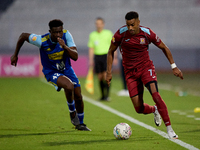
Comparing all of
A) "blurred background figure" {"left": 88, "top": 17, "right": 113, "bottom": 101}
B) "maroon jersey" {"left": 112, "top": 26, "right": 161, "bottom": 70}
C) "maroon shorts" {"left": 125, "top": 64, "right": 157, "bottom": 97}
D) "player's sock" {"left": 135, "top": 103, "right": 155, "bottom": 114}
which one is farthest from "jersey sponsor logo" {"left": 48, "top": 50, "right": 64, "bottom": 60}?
"blurred background figure" {"left": 88, "top": 17, "right": 113, "bottom": 101}

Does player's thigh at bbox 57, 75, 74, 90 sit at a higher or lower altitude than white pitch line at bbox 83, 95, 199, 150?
higher

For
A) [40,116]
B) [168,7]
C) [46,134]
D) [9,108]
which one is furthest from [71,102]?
[168,7]

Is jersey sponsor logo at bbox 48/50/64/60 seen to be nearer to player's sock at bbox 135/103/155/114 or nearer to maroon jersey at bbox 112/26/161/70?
maroon jersey at bbox 112/26/161/70

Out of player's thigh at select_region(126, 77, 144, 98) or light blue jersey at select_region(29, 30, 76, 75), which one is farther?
light blue jersey at select_region(29, 30, 76, 75)

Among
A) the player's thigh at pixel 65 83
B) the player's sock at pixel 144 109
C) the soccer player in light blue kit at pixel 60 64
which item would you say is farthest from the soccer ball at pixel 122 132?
the player's thigh at pixel 65 83

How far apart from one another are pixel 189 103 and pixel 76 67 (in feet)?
43.2

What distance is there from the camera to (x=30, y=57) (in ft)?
75.4

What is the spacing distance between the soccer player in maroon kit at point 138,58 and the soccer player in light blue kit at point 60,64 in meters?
0.72

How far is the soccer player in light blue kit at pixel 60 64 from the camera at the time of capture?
633 cm

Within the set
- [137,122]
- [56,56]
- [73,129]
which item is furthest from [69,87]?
[137,122]

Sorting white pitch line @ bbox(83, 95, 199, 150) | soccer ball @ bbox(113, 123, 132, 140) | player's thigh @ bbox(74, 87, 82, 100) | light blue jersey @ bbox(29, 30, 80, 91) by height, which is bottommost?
white pitch line @ bbox(83, 95, 199, 150)

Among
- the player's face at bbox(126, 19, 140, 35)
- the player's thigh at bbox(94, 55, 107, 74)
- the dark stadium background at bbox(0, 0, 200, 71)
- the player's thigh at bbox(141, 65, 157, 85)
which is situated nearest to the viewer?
the player's face at bbox(126, 19, 140, 35)

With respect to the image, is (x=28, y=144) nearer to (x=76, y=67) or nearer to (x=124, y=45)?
(x=124, y=45)

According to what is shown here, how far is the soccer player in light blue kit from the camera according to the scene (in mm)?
6330
